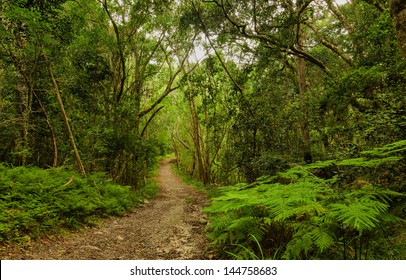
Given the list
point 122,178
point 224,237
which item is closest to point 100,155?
point 122,178

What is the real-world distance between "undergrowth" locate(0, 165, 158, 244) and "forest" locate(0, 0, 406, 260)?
1.3 inches

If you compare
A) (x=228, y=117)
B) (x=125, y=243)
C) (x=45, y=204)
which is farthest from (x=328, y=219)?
(x=228, y=117)

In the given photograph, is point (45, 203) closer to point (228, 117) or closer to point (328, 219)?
point (328, 219)

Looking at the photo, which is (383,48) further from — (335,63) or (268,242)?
(268,242)

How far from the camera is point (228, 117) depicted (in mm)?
14797

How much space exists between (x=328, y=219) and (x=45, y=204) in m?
5.90

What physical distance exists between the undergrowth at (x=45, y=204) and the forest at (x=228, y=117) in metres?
0.03

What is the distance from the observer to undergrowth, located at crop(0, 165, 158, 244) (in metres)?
5.04

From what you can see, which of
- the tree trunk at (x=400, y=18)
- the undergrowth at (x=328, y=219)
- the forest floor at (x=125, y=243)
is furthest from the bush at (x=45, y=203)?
the tree trunk at (x=400, y=18)

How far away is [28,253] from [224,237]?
3.24 metres

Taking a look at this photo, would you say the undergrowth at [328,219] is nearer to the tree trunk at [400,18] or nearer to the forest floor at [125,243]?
the forest floor at [125,243]

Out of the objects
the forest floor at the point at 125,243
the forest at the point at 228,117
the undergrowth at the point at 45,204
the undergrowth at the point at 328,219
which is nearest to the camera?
the undergrowth at the point at 328,219

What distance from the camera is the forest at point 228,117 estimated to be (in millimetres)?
4191

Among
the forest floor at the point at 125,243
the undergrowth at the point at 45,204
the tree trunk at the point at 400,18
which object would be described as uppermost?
the tree trunk at the point at 400,18
